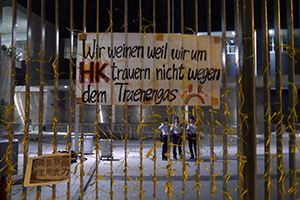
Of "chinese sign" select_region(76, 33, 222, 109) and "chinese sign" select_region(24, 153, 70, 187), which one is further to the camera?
"chinese sign" select_region(76, 33, 222, 109)

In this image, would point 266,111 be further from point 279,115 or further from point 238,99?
point 238,99

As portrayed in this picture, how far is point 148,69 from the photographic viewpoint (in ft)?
8.07

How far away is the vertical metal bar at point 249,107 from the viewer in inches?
94.0

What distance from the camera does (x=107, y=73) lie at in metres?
2.43

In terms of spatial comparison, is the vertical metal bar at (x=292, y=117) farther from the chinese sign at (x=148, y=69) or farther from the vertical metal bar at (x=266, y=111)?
the chinese sign at (x=148, y=69)

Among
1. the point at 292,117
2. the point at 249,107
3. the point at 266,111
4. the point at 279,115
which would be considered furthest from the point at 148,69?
the point at 292,117

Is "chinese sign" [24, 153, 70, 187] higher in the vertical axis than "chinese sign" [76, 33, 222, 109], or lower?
lower

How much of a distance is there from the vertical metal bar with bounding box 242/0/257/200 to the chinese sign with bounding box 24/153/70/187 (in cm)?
172

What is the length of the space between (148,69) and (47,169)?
1.33 meters

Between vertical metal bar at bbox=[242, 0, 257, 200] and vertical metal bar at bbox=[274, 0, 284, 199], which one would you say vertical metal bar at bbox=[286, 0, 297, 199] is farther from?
vertical metal bar at bbox=[242, 0, 257, 200]

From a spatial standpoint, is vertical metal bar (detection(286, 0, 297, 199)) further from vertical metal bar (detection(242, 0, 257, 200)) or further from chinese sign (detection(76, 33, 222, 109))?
chinese sign (detection(76, 33, 222, 109))

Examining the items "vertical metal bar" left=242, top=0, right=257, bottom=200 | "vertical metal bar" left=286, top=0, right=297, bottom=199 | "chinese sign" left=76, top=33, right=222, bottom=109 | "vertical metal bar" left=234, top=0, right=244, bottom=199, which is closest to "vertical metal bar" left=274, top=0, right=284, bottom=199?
"vertical metal bar" left=286, top=0, right=297, bottom=199

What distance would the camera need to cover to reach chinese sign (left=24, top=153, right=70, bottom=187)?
2250mm

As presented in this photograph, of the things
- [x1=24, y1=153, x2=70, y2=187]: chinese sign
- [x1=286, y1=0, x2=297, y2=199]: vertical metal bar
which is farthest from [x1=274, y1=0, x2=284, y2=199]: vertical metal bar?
[x1=24, y1=153, x2=70, y2=187]: chinese sign
